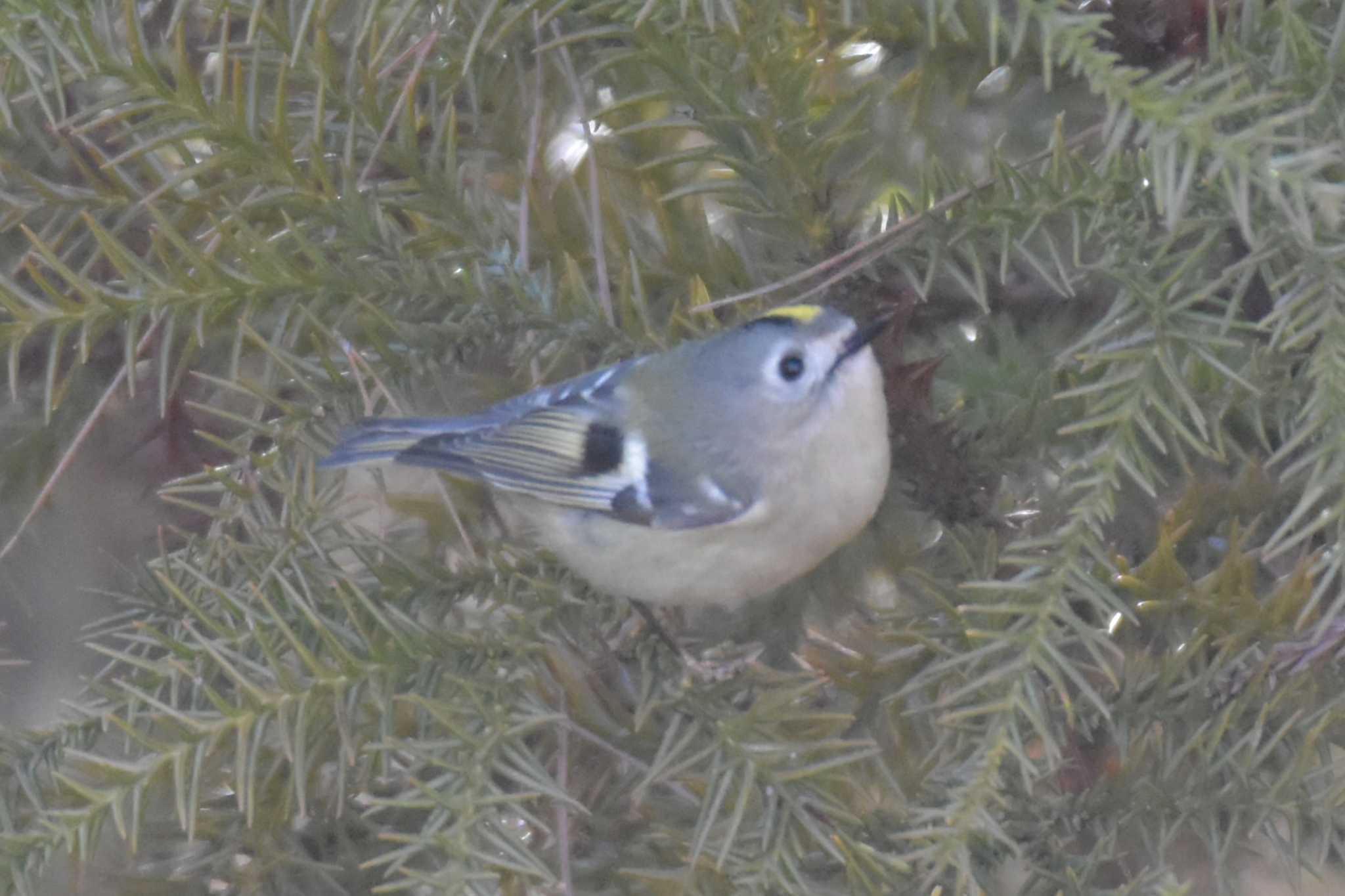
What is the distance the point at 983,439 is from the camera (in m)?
0.58

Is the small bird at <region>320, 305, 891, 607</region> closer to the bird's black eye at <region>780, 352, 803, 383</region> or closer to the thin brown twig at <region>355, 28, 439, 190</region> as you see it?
the bird's black eye at <region>780, 352, 803, 383</region>

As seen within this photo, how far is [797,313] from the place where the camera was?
72 cm

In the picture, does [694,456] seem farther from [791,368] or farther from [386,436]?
[386,436]

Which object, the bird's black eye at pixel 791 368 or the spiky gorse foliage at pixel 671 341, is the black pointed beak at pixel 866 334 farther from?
the bird's black eye at pixel 791 368

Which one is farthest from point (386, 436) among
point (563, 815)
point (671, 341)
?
point (563, 815)

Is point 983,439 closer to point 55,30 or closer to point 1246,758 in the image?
point 1246,758

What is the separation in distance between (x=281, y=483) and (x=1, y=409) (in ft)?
0.74

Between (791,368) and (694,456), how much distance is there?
5.1 inches

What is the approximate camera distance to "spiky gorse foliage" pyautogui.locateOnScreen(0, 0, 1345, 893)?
0.47 m

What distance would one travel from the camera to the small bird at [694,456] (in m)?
0.72

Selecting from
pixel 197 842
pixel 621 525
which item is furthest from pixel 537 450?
pixel 197 842

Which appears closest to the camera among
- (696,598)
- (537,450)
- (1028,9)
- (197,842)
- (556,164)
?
(1028,9)

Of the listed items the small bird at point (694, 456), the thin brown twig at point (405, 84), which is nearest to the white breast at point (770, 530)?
the small bird at point (694, 456)

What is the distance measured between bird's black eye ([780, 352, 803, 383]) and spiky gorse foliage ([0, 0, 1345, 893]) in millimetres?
174
